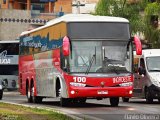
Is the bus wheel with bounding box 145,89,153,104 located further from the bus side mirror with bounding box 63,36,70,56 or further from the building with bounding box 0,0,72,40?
the building with bounding box 0,0,72,40

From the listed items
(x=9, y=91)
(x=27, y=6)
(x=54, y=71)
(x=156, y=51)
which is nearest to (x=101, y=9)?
(x=9, y=91)

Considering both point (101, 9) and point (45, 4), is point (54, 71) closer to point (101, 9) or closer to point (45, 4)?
point (101, 9)

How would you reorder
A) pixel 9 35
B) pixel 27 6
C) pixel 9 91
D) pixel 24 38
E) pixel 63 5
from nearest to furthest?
pixel 24 38 → pixel 9 91 → pixel 9 35 → pixel 27 6 → pixel 63 5

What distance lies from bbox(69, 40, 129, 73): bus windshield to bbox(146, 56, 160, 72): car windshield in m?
5.40

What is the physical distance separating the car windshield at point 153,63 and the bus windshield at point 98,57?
540 cm

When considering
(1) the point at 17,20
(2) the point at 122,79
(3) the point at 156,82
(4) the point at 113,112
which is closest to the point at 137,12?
(1) the point at 17,20

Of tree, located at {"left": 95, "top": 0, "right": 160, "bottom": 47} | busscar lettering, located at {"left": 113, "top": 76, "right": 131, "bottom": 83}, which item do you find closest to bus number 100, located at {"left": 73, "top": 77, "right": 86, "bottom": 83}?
busscar lettering, located at {"left": 113, "top": 76, "right": 131, "bottom": 83}

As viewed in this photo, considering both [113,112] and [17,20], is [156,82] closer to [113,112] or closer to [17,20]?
[113,112]

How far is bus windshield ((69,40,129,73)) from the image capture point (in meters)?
24.5

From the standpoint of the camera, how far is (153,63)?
3033 cm

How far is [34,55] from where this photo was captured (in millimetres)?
30766

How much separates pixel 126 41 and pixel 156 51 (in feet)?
20.6

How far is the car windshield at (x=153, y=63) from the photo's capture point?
30062mm

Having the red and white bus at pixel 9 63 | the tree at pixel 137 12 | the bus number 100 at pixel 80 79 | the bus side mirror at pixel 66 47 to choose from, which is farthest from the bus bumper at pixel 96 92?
the tree at pixel 137 12
